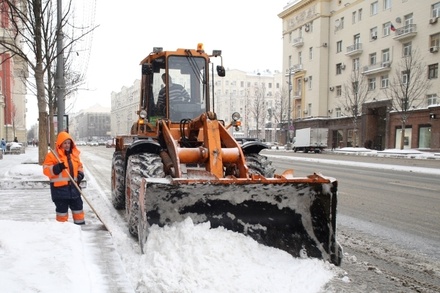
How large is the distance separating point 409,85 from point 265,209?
36.8 m

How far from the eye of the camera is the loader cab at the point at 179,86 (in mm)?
7250

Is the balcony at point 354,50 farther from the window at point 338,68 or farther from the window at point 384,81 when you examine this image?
the window at point 384,81

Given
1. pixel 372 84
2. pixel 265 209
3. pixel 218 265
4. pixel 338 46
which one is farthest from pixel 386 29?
pixel 218 265

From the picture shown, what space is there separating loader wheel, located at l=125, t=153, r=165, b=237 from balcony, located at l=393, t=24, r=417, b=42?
38231 mm

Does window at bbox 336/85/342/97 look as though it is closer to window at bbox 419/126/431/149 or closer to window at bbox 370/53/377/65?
window at bbox 370/53/377/65

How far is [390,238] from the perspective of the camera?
6.14 meters

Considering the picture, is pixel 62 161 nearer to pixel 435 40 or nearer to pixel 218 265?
pixel 218 265

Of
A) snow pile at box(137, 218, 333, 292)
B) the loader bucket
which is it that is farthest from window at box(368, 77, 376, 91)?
snow pile at box(137, 218, 333, 292)

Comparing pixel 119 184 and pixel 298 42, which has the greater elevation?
pixel 298 42

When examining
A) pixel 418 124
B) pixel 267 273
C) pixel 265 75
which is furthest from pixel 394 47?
pixel 265 75

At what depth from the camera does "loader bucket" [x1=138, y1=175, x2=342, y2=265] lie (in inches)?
188

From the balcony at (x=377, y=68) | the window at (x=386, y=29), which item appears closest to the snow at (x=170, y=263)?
the balcony at (x=377, y=68)

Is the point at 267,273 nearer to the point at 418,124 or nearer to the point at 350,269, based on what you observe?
the point at 350,269

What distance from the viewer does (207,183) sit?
4676 millimetres
